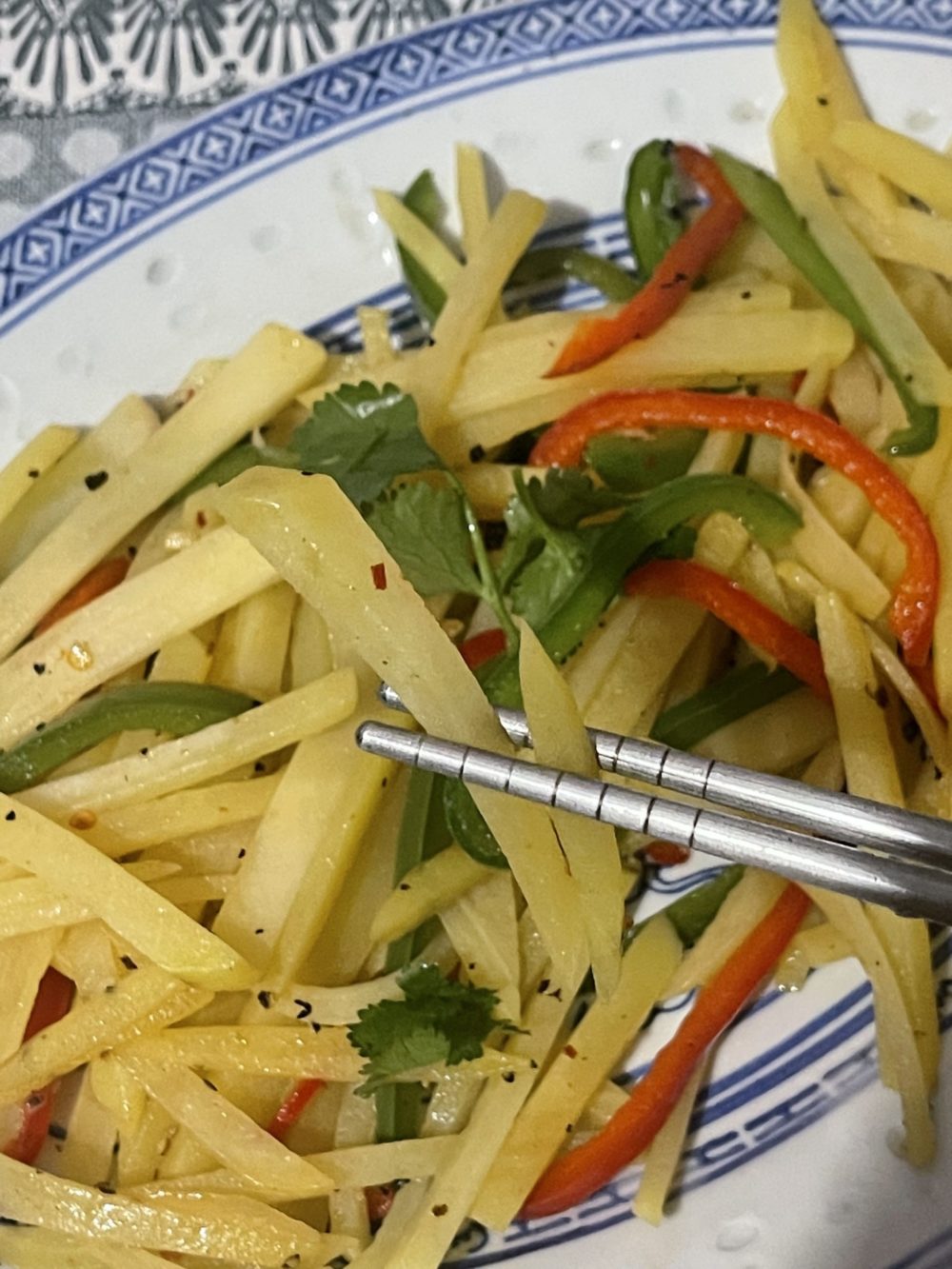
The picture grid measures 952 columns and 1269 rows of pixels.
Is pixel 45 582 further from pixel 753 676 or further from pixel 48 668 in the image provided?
pixel 753 676

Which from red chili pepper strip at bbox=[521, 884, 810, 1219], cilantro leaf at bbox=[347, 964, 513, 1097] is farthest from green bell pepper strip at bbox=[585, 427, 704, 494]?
cilantro leaf at bbox=[347, 964, 513, 1097]

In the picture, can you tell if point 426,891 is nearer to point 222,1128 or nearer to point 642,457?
point 222,1128

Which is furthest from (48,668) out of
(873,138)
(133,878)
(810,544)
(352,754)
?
(873,138)

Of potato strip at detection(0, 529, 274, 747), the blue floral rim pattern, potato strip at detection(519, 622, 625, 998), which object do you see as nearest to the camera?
potato strip at detection(519, 622, 625, 998)

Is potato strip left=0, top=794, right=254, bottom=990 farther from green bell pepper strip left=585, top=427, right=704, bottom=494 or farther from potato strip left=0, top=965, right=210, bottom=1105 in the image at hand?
green bell pepper strip left=585, top=427, right=704, bottom=494

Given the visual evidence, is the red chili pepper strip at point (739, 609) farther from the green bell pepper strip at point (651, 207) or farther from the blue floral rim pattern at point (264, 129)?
the blue floral rim pattern at point (264, 129)

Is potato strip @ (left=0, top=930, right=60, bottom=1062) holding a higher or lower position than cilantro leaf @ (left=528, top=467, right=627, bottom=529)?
lower

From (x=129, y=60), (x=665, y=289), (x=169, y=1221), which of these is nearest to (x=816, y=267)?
(x=665, y=289)
